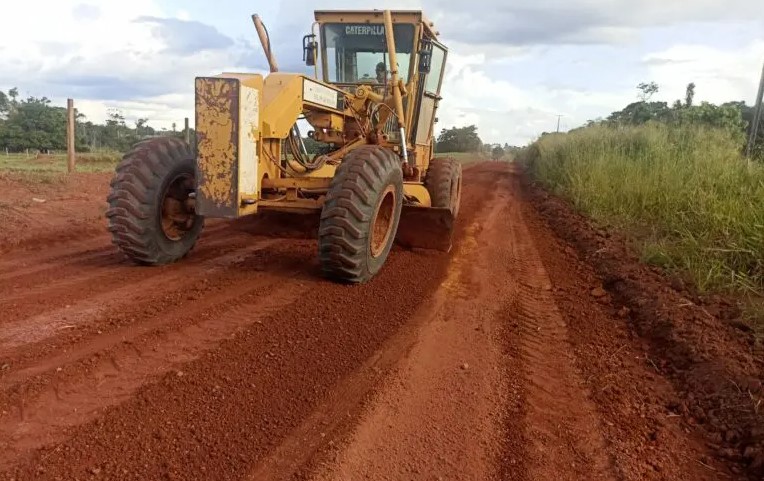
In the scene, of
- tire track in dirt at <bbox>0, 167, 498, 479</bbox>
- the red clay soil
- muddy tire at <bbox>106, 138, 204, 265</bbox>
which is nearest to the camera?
tire track in dirt at <bbox>0, 167, 498, 479</bbox>

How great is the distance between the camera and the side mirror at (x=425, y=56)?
7.57 meters

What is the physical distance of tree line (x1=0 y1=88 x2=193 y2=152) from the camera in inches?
1703

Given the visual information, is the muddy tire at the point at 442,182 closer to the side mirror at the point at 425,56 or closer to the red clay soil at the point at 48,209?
the side mirror at the point at 425,56

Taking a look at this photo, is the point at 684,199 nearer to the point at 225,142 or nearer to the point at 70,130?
the point at 225,142

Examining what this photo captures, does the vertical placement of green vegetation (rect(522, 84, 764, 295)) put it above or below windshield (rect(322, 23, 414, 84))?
below

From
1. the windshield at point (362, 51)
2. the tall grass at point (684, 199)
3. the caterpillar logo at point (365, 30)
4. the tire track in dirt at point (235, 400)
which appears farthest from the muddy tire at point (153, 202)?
the tall grass at point (684, 199)

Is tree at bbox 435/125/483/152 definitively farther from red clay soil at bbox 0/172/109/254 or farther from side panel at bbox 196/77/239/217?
side panel at bbox 196/77/239/217

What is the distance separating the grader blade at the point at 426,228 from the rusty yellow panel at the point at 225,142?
236 cm

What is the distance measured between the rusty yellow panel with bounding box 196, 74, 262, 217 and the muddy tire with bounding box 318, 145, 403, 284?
2.60ft

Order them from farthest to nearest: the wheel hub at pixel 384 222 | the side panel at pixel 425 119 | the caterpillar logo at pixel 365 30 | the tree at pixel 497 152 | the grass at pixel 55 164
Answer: the tree at pixel 497 152, the grass at pixel 55 164, the side panel at pixel 425 119, the caterpillar logo at pixel 365 30, the wheel hub at pixel 384 222

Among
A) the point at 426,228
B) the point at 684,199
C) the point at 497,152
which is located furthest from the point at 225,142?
the point at 497,152

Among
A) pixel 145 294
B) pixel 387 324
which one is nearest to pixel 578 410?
pixel 387 324

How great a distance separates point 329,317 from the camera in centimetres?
460

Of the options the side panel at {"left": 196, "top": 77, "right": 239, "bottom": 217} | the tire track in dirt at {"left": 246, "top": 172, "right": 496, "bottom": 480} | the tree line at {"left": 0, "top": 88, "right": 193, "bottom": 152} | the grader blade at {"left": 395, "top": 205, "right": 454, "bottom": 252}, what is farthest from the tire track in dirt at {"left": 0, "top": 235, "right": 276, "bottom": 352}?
the tree line at {"left": 0, "top": 88, "right": 193, "bottom": 152}
